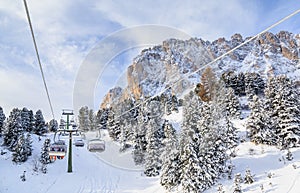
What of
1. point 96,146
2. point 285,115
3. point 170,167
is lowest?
point 170,167

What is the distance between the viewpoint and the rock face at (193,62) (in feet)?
192

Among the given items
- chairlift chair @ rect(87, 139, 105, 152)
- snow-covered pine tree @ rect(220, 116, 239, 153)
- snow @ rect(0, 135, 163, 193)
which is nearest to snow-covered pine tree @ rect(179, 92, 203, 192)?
snow @ rect(0, 135, 163, 193)

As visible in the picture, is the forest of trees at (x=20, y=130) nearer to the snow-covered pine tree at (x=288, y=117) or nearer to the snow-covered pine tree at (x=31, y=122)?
the snow-covered pine tree at (x=31, y=122)

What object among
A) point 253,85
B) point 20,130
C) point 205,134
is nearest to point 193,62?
point 253,85

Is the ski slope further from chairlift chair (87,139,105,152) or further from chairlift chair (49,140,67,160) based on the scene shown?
chairlift chair (87,139,105,152)

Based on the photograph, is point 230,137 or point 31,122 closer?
point 230,137

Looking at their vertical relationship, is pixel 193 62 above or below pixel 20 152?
above

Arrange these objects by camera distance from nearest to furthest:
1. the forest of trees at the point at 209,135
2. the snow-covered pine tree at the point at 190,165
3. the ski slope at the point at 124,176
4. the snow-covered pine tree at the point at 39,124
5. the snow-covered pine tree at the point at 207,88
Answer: the ski slope at the point at 124,176
the snow-covered pine tree at the point at 190,165
the forest of trees at the point at 209,135
the snow-covered pine tree at the point at 207,88
the snow-covered pine tree at the point at 39,124

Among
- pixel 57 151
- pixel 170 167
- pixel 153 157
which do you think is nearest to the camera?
pixel 57 151

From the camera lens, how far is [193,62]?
68.7m

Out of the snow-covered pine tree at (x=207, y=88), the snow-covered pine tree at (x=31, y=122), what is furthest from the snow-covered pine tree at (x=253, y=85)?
the snow-covered pine tree at (x=31, y=122)

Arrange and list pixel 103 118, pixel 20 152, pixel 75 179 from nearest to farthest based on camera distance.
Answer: pixel 75 179 → pixel 20 152 → pixel 103 118

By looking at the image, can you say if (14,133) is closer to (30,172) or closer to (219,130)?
(30,172)

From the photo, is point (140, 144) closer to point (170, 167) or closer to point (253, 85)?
point (170, 167)
